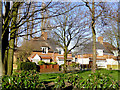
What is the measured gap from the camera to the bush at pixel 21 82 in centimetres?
385

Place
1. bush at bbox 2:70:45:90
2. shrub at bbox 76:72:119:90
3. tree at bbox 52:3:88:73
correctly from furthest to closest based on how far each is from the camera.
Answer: tree at bbox 52:3:88:73
shrub at bbox 76:72:119:90
bush at bbox 2:70:45:90

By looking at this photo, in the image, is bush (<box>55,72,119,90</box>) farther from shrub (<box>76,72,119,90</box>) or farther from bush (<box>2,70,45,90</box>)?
bush (<box>2,70,45,90</box>)

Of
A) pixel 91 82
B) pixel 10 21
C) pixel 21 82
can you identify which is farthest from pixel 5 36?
pixel 91 82

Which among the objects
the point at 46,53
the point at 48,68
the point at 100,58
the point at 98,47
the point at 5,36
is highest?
the point at 98,47

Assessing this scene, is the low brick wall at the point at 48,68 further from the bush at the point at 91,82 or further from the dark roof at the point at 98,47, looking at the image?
the bush at the point at 91,82

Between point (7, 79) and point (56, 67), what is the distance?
1163cm

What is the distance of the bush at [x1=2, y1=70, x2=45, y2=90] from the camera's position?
385cm

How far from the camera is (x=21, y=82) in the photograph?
401 centimetres

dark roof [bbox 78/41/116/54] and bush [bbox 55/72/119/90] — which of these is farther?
dark roof [bbox 78/41/116/54]

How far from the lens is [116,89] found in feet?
13.9

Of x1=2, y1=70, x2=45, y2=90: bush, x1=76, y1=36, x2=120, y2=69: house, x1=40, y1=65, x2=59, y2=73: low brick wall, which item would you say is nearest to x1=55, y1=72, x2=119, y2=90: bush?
x1=2, y1=70, x2=45, y2=90: bush

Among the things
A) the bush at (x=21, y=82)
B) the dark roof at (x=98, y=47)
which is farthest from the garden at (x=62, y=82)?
the dark roof at (x=98, y=47)

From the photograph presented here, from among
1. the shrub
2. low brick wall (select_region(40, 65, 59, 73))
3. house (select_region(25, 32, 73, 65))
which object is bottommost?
low brick wall (select_region(40, 65, 59, 73))

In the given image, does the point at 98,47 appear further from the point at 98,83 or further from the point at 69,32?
the point at 98,83
